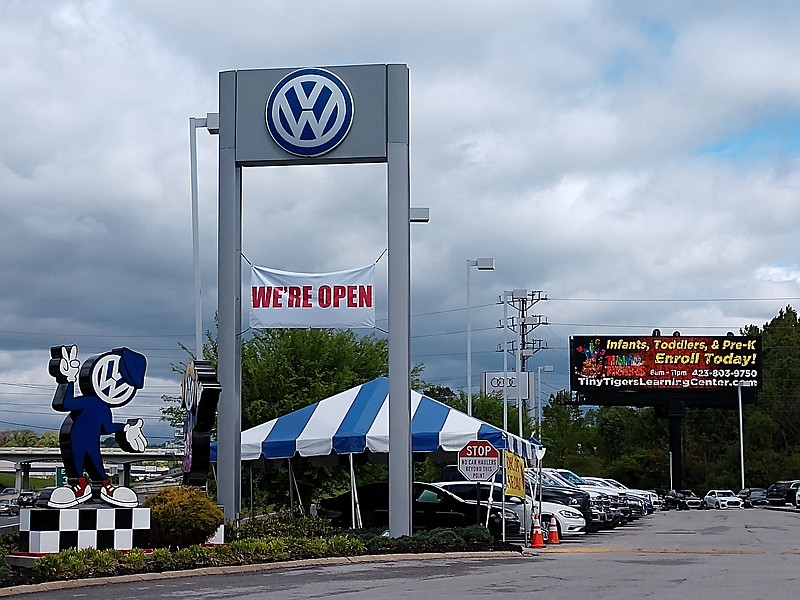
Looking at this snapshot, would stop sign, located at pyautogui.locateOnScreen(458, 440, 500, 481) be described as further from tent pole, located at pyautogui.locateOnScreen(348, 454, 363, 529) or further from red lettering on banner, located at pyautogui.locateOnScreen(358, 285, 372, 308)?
red lettering on banner, located at pyautogui.locateOnScreen(358, 285, 372, 308)

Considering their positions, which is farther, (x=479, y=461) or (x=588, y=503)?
(x=588, y=503)

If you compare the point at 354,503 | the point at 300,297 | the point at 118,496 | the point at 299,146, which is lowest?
the point at 354,503

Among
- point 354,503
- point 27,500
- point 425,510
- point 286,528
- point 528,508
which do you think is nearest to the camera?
point 286,528

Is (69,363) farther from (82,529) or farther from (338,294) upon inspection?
→ (338,294)

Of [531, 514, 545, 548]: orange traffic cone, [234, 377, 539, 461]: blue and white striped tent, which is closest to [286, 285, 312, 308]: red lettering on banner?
[234, 377, 539, 461]: blue and white striped tent

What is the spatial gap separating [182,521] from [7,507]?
5116 cm

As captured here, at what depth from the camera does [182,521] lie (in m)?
17.7

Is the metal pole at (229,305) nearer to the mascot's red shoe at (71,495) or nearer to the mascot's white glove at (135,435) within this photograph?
the mascot's white glove at (135,435)

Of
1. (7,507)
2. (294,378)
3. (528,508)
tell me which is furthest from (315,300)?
(7,507)

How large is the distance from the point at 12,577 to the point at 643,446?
91.4 meters

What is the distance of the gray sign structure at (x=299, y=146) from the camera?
21.8 meters

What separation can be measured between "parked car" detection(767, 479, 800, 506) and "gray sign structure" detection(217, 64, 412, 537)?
47.7m

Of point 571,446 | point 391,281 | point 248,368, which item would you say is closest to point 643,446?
point 571,446

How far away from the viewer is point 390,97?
22094mm
